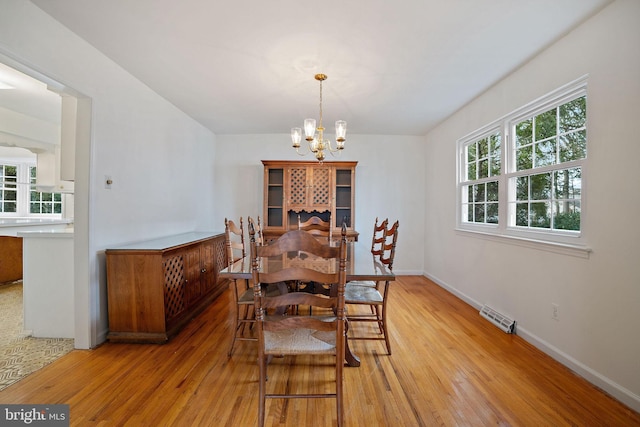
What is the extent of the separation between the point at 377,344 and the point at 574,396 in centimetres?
130

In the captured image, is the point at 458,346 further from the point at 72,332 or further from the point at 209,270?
the point at 72,332

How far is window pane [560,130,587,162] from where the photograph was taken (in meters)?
2.11

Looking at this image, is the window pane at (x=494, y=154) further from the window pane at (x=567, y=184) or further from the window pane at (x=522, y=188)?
the window pane at (x=567, y=184)

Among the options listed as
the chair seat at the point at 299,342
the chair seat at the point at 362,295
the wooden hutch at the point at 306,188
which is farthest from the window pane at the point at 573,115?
the wooden hutch at the point at 306,188

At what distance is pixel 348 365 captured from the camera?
2.11 metres

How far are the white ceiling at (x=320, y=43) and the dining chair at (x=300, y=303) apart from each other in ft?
5.15

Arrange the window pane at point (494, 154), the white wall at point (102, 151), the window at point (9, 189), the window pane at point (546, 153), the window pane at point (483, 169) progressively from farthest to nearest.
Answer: the window at point (9, 189), the window pane at point (483, 169), the window pane at point (494, 154), the window pane at point (546, 153), the white wall at point (102, 151)

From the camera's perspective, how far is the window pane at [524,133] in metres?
2.67

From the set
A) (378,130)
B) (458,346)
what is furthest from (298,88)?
(458,346)

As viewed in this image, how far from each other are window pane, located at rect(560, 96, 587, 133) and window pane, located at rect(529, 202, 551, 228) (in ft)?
2.14

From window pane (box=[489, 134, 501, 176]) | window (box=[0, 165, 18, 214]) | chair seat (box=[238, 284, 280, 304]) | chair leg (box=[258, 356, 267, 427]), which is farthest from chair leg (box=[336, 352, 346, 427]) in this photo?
window (box=[0, 165, 18, 214])

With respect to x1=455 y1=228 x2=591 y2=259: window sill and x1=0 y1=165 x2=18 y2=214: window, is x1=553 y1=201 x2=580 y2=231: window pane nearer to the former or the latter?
x1=455 y1=228 x2=591 y2=259: window sill

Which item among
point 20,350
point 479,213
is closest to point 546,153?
point 479,213

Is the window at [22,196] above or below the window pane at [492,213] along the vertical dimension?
above
